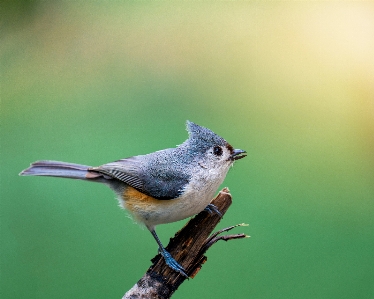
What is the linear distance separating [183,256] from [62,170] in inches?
25.2

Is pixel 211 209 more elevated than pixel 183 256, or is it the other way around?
pixel 211 209

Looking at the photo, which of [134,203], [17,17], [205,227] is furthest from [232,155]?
[17,17]

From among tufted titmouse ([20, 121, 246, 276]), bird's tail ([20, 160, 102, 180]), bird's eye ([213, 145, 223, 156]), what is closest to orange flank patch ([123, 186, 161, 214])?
tufted titmouse ([20, 121, 246, 276])

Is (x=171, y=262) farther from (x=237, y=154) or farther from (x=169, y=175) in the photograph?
(x=237, y=154)

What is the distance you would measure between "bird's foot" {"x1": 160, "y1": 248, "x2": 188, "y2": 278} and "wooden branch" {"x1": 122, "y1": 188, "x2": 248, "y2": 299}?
0.05 ft

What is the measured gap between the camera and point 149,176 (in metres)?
1.93

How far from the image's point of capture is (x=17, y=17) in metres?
3.14

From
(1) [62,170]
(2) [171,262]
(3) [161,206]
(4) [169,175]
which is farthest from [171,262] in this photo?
(1) [62,170]

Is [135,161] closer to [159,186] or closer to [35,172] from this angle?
[159,186]

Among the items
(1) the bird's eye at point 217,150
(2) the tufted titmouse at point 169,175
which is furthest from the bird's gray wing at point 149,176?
(1) the bird's eye at point 217,150

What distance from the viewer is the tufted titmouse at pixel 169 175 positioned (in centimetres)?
185

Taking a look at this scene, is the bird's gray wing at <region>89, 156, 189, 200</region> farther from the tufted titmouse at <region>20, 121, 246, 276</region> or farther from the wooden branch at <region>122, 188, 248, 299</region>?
the wooden branch at <region>122, 188, 248, 299</region>

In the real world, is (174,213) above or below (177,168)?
below

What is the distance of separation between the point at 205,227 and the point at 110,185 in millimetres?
460
